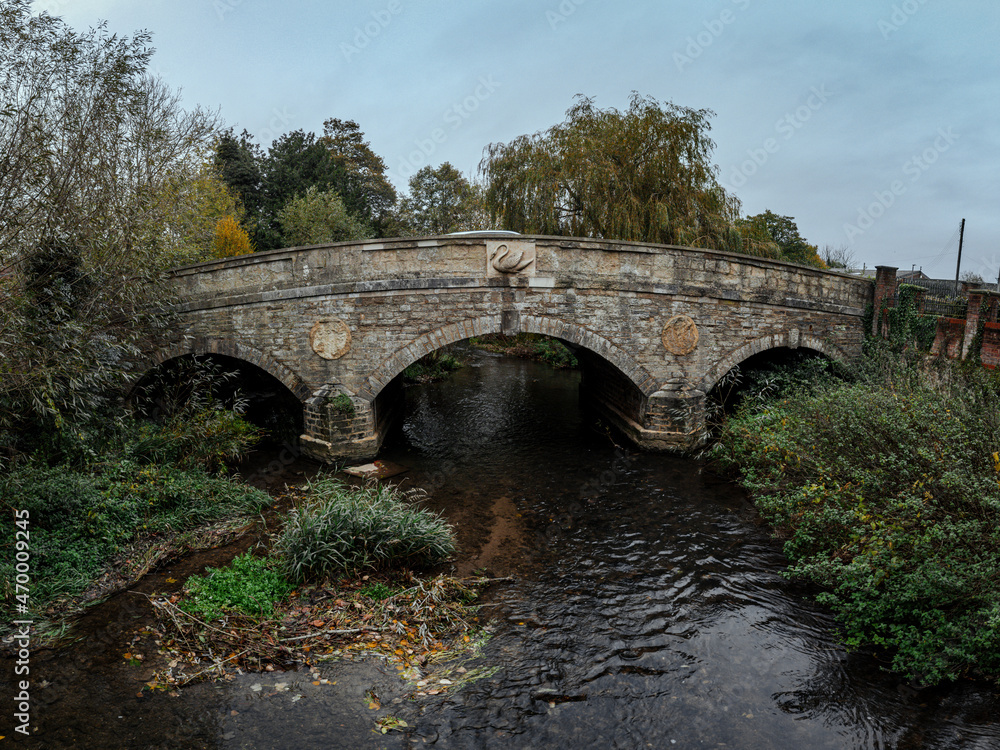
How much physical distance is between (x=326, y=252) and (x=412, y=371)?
875 centimetres

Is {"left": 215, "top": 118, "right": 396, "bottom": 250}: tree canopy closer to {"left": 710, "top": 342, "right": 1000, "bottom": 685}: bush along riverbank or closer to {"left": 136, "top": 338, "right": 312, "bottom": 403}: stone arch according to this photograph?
{"left": 136, "top": 338, "right": 312, "bottom": 403}: stone arch

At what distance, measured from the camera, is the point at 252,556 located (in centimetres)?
650

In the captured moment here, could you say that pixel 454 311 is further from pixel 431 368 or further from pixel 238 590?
pixel 431 368

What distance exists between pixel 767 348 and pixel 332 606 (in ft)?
30.2

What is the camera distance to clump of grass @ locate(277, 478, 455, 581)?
19.8 ft

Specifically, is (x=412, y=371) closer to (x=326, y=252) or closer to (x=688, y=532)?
(x=326, y=252)

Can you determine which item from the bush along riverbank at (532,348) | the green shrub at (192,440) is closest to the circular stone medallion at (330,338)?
the green shrub at (192,440)

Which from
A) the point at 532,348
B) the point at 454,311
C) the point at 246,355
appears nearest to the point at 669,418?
the point at 454,311

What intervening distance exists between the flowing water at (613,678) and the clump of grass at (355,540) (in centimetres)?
73

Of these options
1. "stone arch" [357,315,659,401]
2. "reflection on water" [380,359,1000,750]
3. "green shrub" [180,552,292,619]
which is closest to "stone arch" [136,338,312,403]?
"stone arch" [357,315,659,401]

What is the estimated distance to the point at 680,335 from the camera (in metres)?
10.2

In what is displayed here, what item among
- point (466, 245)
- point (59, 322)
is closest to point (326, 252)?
point (466, 245)

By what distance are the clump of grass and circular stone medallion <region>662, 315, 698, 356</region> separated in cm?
579

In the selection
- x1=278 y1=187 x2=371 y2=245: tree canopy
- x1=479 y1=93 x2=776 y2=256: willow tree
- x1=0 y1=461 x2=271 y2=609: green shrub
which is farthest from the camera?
x1=278 y1=187 x2=371 y2=245: tree canopy
